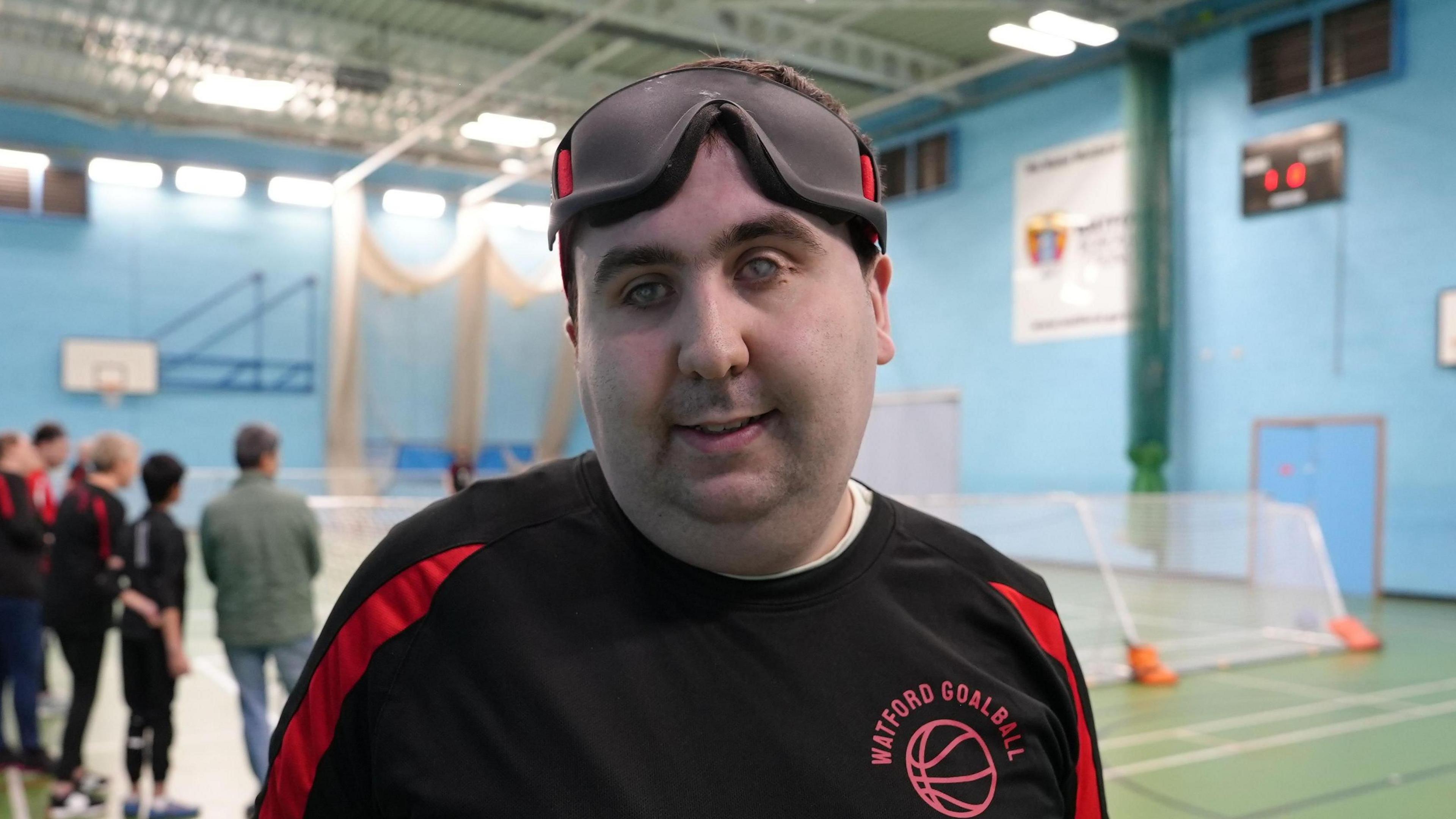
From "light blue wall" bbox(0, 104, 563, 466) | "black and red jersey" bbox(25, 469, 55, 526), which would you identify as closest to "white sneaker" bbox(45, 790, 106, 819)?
"black and red jersey" bbox(25, 469, 55, 526)

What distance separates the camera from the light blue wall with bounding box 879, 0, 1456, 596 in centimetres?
1081

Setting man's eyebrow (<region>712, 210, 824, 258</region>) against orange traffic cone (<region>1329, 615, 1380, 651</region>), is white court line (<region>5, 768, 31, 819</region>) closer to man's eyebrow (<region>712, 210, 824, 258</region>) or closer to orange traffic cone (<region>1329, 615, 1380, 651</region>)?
man's eyebrow (<region>712, 210, 824, 258</region>)

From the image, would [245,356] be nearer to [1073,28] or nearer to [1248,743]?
[1073,28]

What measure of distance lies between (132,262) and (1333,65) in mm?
17501

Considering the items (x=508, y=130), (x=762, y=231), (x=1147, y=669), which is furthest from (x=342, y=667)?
(x=508, y=130)

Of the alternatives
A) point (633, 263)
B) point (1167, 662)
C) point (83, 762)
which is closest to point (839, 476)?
point (633, 263)

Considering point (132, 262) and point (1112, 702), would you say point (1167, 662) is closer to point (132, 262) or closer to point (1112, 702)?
point (1112, 702)

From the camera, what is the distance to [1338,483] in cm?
1152

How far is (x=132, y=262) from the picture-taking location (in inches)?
693

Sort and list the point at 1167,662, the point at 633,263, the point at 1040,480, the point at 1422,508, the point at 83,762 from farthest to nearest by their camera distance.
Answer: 1. the point at 1040,480
2. the point at 1422,508
3. the point at 1167,662
4. the point at 83,762
5. the point at 633,263

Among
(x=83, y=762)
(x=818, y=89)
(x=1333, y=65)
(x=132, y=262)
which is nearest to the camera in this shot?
(x=818, y=89)

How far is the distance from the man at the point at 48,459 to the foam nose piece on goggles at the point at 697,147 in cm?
603

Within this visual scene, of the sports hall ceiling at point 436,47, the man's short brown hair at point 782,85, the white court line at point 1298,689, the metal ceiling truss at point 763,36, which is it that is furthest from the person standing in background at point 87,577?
the sports hall ceiling at point 436,47

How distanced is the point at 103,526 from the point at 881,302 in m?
4.61
